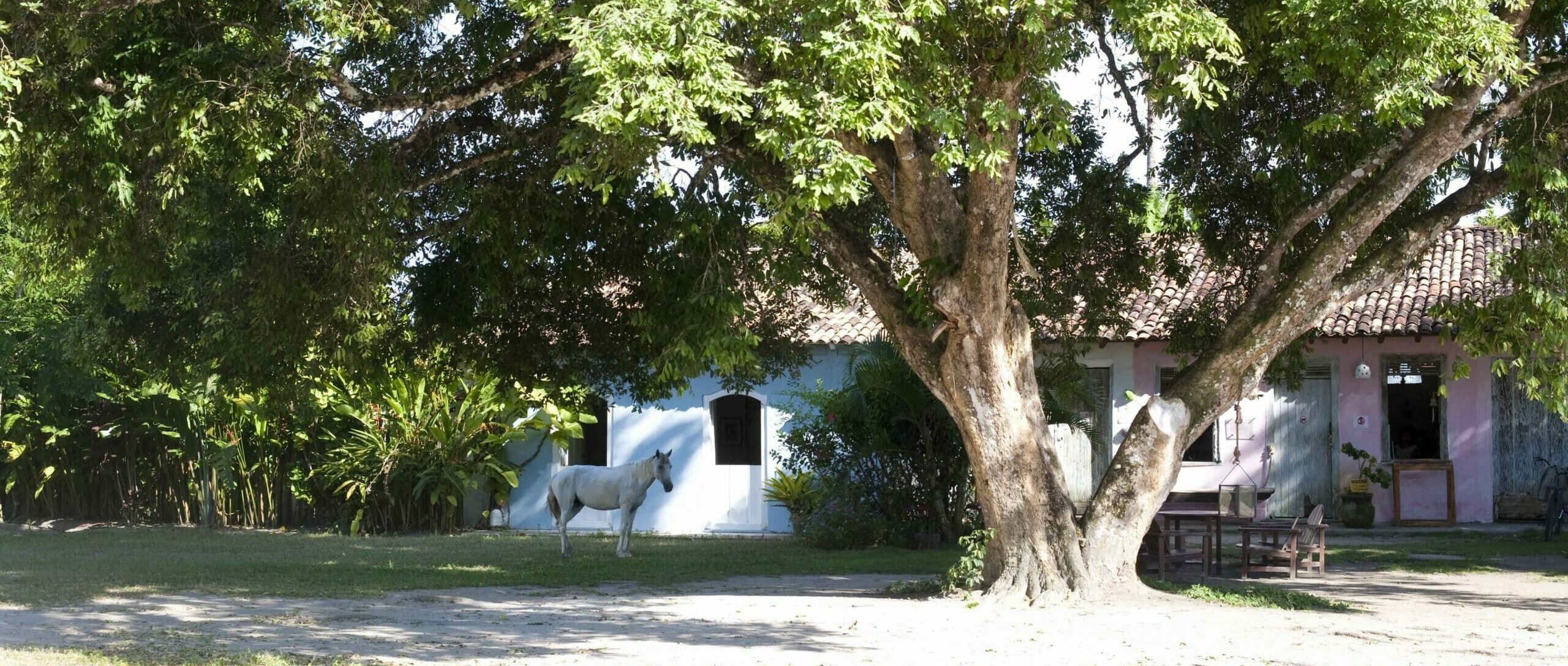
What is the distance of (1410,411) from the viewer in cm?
1956

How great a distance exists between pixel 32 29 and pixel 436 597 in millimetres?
5495

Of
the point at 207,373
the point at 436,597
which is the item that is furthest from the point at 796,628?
the point at 207,373

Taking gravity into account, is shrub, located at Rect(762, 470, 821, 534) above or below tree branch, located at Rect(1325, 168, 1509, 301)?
below

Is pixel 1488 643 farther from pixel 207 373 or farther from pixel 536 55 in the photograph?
pixel 207 373

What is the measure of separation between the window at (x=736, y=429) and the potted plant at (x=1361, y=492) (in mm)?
8109

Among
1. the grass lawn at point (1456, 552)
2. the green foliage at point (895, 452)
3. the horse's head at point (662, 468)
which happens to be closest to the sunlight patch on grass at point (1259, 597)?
the grass lawn at point (1456, 552)

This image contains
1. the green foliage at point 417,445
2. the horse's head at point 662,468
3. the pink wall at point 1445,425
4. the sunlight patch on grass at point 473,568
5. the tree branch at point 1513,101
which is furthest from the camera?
the green foliage at point 417,445

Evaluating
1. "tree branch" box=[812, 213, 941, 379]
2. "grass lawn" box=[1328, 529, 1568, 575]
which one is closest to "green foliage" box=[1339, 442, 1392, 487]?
"grass lawn" box=[1328, 529, 1568, 575]

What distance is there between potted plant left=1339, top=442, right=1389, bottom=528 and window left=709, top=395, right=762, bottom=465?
8.11m

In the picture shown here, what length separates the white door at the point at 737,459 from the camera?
67.4 ft

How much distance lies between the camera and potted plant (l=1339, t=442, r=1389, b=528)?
1911cm

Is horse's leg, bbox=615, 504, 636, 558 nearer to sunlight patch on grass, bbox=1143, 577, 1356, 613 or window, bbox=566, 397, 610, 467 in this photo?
window, bbox=566, 397, 610, 467

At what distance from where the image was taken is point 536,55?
10.2 meters

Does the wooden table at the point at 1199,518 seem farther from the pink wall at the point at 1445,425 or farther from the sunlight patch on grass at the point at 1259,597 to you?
the pink wall at the point at 1445,425
